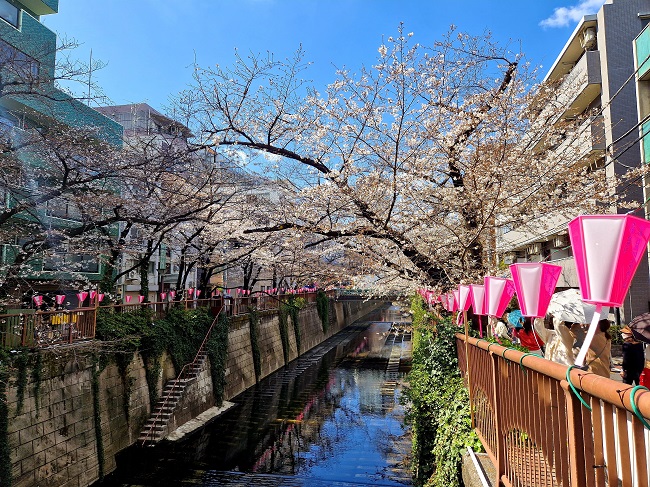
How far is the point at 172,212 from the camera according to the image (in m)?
11.7

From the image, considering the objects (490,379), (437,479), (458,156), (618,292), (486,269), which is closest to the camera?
(618,292)

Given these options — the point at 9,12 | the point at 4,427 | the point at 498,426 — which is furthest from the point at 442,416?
the point at 9,12

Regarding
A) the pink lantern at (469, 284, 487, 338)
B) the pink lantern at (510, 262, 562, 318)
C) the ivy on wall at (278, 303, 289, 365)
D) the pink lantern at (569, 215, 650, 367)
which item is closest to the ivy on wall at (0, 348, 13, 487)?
the pink lantern at (469, 284, 487, 338)

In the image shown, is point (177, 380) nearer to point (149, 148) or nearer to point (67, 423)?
point (67, 423)

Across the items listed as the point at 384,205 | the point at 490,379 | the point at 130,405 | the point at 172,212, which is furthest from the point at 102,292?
the point at 490,379

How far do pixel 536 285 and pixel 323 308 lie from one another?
3549 cm

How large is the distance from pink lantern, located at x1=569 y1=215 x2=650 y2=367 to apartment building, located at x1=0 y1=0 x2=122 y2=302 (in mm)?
8284

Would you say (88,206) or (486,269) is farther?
(88,206)

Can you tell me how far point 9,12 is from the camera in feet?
58.1

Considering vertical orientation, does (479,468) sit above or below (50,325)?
below

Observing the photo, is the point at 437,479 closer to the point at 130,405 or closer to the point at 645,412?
the point at 645,412

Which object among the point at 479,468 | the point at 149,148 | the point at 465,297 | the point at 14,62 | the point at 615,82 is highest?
the point at 615,82

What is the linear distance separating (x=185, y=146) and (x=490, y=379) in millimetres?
7835

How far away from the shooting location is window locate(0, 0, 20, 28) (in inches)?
679
